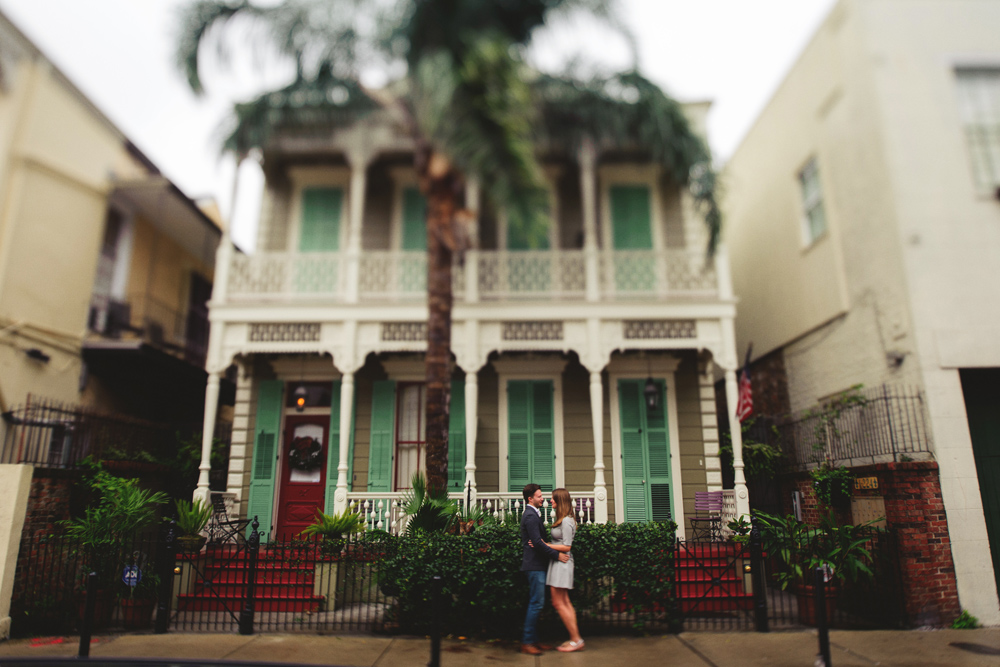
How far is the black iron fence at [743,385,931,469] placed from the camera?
28.5 feet

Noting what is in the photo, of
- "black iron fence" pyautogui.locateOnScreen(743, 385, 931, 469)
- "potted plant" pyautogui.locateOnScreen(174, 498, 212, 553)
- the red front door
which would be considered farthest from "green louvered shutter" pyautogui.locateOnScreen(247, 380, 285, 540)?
"black iron fence" pyautogui.locateOnScreen(743, 385, 931, 469)

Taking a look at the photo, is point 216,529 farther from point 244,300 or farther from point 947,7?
point 947,7

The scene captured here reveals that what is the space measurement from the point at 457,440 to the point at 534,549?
4700 millimetres

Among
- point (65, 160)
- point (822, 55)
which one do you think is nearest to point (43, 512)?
point (65, 160)

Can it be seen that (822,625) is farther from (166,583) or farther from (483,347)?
(166,583)

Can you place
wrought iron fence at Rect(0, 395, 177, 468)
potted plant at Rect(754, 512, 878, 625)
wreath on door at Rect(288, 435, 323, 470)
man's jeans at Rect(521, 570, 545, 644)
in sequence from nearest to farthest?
man's jeans at Rect(521, 570, 545, 644) < potted plant at Rect(754, 512, 878, 625) < wrought iron fence at Rect(0, 395, 177, 468) < wreath on door at Rect(288, 435, 323, 470)

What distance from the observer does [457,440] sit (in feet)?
37.5

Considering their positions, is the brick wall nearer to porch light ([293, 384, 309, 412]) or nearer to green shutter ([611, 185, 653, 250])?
green shutter ([611, 185, 653, 250])

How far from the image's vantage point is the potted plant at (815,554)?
7.70m

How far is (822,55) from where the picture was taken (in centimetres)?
1174

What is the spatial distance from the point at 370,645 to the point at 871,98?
10.3m

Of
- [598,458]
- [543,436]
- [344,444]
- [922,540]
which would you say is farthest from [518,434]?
[922,540]

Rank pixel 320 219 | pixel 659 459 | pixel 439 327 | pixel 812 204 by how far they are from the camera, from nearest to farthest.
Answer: pixel 439 327, pixel 659 459, pixel 812 204, pixel 320 219

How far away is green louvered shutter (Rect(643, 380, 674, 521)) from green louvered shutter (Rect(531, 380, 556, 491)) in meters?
1.65
